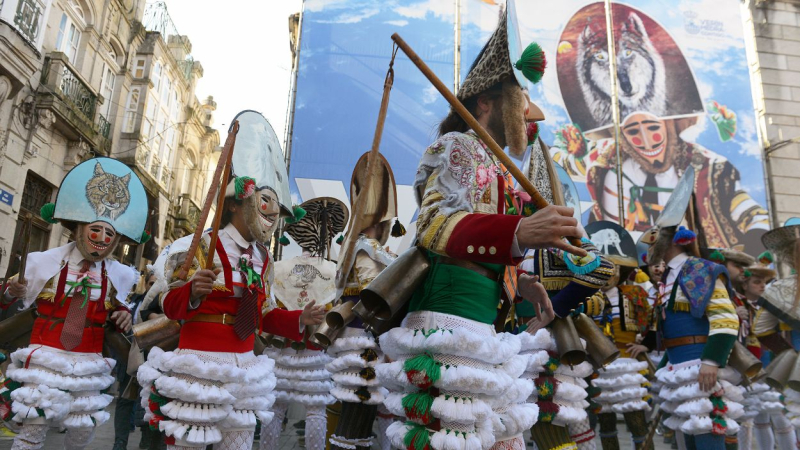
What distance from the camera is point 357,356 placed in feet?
14.8

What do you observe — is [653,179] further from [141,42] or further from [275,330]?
[141,42]

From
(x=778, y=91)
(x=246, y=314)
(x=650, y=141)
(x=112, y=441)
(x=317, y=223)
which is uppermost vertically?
(x=778, y=91)

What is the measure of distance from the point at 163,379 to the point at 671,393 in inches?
144

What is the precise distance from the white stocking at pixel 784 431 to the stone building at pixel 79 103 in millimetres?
7334

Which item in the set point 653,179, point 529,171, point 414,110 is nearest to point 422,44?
point 414,110

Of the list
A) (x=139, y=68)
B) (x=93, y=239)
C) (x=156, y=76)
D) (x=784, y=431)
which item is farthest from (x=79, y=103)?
(x=784, y=431)

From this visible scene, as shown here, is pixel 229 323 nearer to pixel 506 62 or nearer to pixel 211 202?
pixel 211 202

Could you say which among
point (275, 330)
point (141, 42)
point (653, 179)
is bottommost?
point (275, 330)

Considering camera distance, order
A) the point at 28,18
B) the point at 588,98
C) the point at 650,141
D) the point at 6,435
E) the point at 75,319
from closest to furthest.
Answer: the point at 75,319 < the point at 6,435 < the point at 28,18 < the point at 650,141 < the point at 588,98

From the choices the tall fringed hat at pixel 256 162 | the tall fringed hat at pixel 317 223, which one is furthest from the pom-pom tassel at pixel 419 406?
the tall fringed hat at pixel 317 223

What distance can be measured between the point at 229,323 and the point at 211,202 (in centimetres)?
76

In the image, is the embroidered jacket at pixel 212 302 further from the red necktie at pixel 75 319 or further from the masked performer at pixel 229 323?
the red necktie at pixel 75 319

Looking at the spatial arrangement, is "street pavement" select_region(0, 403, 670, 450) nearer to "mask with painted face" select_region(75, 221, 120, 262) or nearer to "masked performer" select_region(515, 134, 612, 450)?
"mask with painted face" select_region(75, 221, 120, 262)

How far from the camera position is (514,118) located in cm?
253
